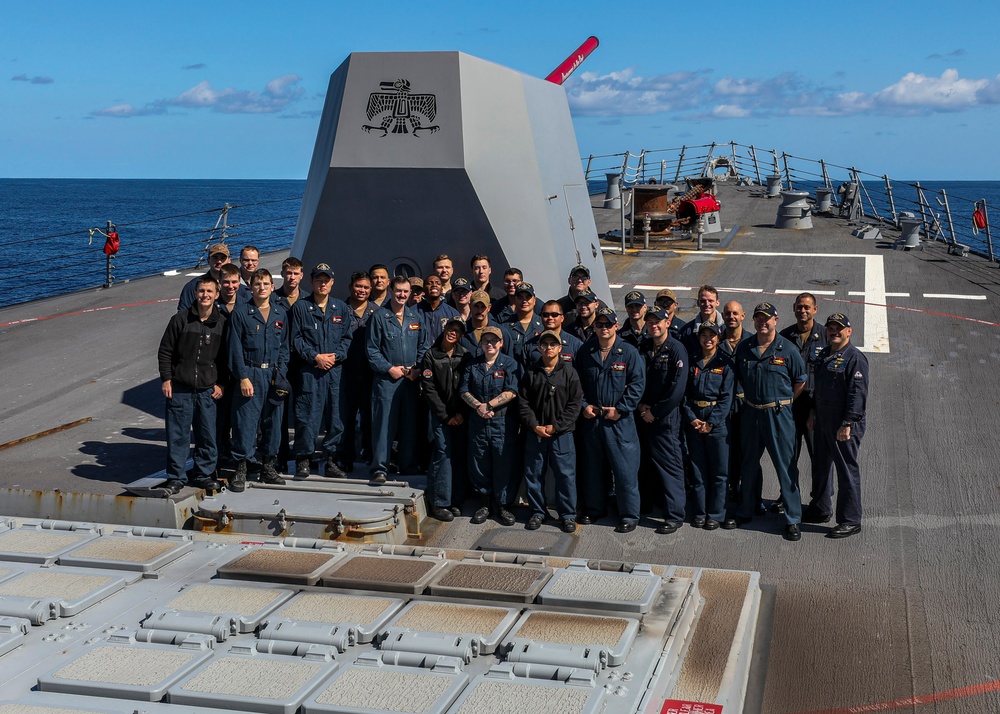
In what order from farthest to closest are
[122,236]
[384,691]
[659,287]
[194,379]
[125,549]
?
[122,236], [659,287], [194,379], [125,549], [384,691]

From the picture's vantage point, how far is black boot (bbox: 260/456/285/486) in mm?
6293

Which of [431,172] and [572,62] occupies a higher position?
[572,62]

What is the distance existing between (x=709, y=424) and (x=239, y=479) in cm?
287

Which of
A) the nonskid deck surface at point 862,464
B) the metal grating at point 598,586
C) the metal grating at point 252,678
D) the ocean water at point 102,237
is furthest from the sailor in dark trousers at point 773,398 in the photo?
the ocean water at point 102,237

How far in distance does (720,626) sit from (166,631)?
6.65ft

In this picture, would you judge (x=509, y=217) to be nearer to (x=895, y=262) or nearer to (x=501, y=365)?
(x=501, y=365)

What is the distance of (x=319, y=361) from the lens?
21.9ft

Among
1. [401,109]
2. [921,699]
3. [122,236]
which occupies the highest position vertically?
[401,109]

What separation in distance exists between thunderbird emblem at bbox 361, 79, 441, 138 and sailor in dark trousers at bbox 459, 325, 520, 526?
179cm

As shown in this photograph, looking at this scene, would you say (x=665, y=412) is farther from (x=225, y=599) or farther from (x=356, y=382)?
(x=225, y=599)

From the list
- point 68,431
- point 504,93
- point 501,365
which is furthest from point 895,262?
point 68,431

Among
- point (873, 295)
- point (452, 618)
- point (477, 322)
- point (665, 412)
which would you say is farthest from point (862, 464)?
point (873, 295)

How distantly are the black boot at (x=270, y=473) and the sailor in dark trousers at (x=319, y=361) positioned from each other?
0.16 m

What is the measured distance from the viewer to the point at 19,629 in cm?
339
